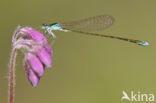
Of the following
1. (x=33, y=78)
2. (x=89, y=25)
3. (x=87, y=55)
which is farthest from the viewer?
(x=87, y=55)

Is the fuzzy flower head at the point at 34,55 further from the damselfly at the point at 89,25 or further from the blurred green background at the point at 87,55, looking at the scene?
the blurred green background at the point at 87,55

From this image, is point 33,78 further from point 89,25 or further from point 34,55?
point 89,25

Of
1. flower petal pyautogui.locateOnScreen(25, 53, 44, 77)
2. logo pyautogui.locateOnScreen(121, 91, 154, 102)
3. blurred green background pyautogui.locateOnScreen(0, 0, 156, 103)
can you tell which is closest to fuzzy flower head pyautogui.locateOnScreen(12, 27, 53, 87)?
flower petal pyautogui.locateOnScreen(25, 53, 44, 77)

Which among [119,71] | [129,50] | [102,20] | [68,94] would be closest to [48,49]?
[102,20]

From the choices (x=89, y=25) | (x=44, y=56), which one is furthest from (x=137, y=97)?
(x=44, y=56)

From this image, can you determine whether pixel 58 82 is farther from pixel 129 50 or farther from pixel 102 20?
pixel 102 20

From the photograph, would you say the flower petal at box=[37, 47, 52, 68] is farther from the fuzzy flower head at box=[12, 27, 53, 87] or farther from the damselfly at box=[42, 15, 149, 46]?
the damselfly at box=[42, 15, 149, 46]
